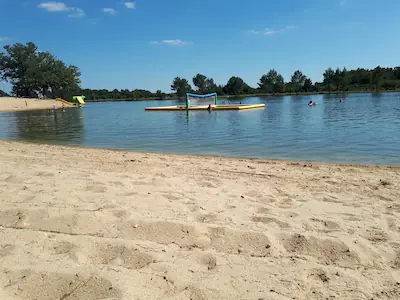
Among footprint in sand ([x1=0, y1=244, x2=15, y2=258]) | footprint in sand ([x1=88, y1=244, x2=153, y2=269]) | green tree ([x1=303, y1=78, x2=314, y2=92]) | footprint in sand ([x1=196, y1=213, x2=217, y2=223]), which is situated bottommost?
footprint in sand ([x1=196, y1=213, x2=217, y2=223])

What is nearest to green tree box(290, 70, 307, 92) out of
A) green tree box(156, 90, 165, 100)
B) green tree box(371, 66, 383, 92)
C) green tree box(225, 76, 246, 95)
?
green tree box(225, 76, 246, 95)

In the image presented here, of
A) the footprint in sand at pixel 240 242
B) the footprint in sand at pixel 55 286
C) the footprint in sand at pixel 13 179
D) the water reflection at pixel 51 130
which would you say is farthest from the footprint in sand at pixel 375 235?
the water reflection at pixel 51 130

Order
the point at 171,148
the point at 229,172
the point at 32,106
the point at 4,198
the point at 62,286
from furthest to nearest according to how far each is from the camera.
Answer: the point at 32,106, the point at 171,148, the point at 229,172, the point at 4,198, the point at 62,286

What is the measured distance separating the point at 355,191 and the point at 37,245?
4790mm

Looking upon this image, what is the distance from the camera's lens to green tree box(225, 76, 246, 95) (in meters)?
145

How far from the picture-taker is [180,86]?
534 feet

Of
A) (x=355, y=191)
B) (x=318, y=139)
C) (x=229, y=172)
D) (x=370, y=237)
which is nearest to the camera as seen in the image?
(x=370, y=237)

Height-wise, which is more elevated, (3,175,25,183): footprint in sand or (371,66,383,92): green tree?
(371,66,383,92): green tree

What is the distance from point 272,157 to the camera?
10445 millimetres

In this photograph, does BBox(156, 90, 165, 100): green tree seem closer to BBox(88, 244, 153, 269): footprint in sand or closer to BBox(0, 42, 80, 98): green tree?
BBox(0, 42, 80, 98): green tree

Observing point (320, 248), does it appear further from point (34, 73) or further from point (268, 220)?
point (34, 73)

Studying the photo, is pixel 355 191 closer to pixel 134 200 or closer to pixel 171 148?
pixel 134 200

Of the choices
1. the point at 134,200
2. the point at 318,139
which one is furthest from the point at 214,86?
the point at 134,200

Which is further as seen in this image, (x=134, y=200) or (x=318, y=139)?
(x=318, y=139)
